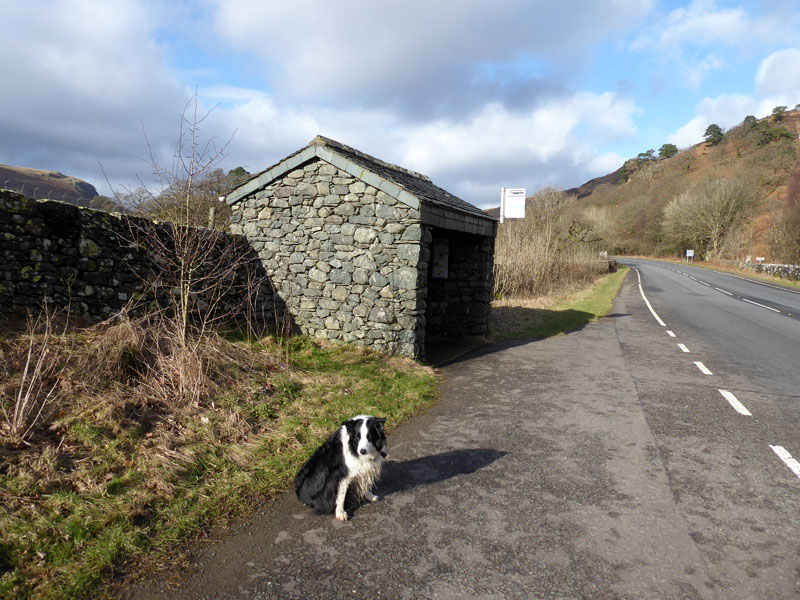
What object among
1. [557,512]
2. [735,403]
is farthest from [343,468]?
[735,403]

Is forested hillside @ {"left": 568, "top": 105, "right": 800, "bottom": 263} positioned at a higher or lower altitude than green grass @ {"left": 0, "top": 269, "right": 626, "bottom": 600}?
higher

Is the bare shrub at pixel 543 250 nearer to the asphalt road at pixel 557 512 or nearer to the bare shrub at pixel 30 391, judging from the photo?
the asphalt road at pixel 557 512

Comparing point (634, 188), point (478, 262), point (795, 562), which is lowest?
point (795, 562)

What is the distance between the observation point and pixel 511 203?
15453 mm

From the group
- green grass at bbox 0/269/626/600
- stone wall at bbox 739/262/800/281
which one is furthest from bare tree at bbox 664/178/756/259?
green grass at bbox 0/269/626/600

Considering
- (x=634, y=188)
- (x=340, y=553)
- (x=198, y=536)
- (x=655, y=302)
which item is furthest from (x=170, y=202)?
(x=634, y=188)

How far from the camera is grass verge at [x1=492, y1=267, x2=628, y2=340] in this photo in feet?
43.2

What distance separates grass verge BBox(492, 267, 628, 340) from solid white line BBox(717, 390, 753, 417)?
5.32 m

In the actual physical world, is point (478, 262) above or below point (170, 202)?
below

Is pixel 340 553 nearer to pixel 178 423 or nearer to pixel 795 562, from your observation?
pixel 178 423

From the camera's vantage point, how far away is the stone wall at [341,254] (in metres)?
8.80

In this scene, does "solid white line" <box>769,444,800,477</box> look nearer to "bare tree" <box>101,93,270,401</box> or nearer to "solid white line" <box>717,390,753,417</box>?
"solid white line" <box>717,390,753,417</box>

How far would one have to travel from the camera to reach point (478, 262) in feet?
40.1

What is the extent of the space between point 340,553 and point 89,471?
7.75 ft
